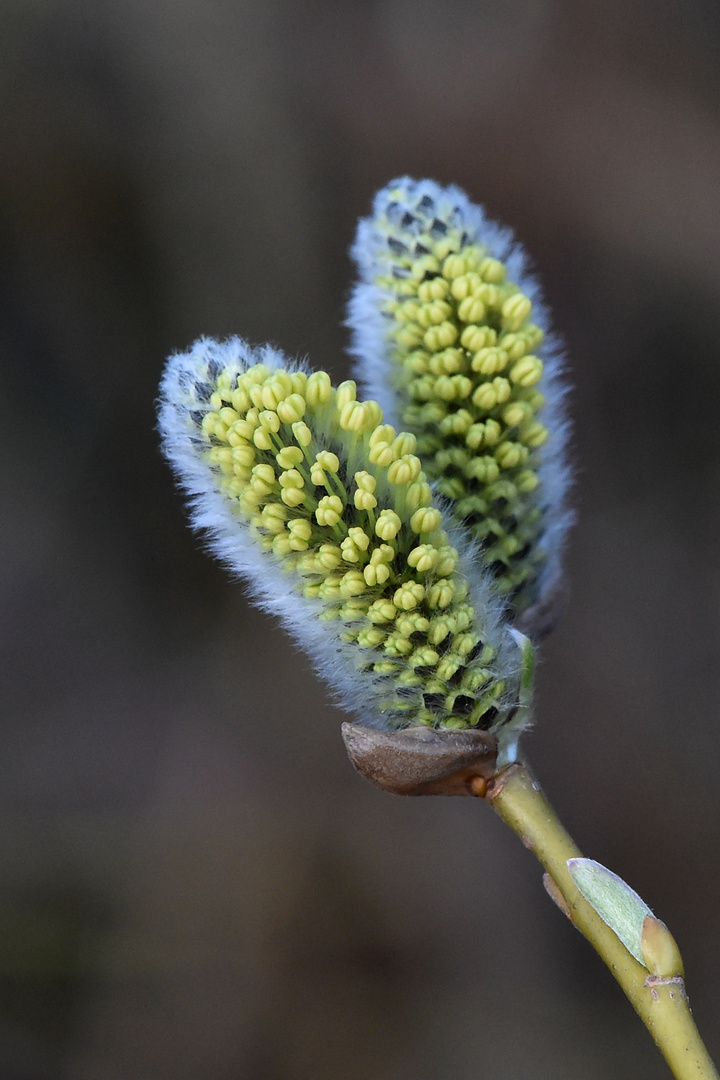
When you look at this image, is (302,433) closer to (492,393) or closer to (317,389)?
(317,389)

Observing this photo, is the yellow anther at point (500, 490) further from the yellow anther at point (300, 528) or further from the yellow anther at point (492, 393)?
the yellow anther at point (300, 528)

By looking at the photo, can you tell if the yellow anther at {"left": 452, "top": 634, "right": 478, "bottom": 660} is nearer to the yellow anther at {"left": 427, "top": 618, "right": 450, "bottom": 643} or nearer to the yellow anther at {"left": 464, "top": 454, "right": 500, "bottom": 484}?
the yellow anther at {"left": 427, "top": 618, "right": 450, "bottom": 643}

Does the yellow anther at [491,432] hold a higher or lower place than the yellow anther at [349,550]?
higher

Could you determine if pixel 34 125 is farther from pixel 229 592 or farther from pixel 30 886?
pixel 30 886

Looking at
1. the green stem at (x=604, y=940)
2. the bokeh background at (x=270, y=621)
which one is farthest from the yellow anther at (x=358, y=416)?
the bokeh background at (x=270, y=621)

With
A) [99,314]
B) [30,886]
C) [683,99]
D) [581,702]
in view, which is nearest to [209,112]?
[99,314]

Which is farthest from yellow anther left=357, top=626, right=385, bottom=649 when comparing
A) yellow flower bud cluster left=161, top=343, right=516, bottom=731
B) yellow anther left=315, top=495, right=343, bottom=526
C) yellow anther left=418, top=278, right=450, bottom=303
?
yellow anther left=418, top=278, right=450, bottom=303

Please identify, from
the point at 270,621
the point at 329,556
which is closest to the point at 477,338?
the point at 329,556

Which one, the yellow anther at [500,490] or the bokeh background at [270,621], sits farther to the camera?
the bokeh background at [270,621]
